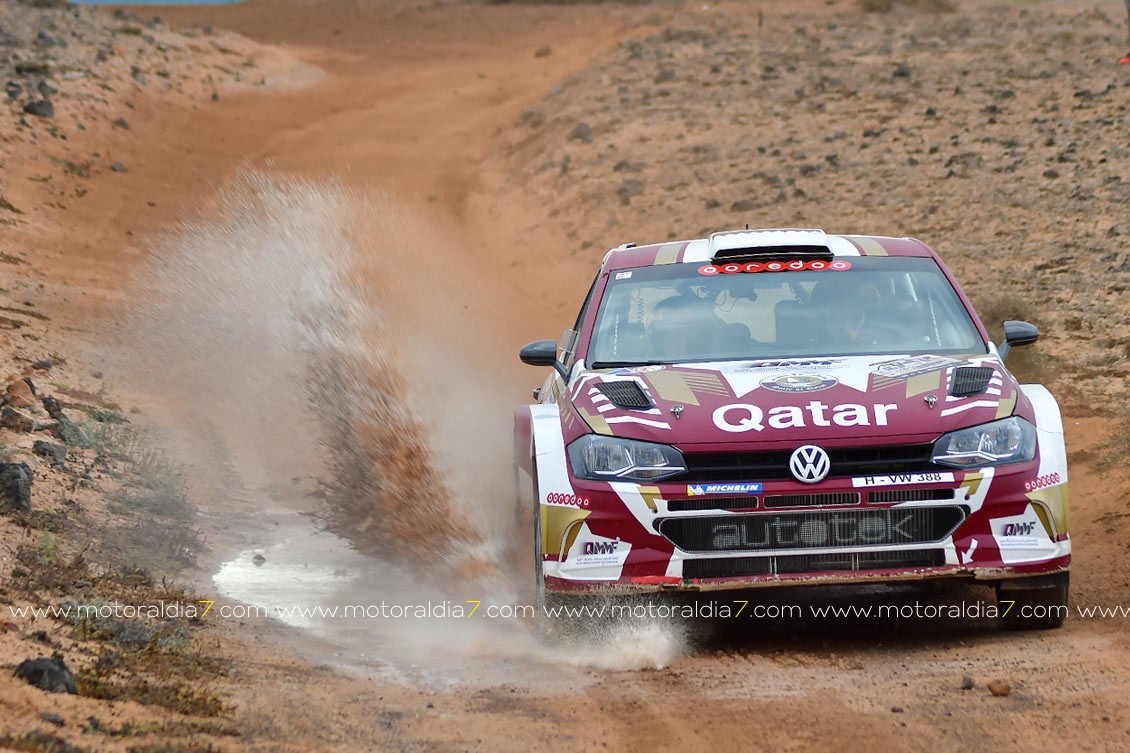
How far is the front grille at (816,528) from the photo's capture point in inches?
246

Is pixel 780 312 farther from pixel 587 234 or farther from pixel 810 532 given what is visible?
pixel 587 234

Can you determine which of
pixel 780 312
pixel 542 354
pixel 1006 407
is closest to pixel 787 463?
pixel 1006 407

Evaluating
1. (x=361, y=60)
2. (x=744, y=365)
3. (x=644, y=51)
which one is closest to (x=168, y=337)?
(x=744, y=365)

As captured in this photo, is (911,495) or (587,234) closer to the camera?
(911,495)

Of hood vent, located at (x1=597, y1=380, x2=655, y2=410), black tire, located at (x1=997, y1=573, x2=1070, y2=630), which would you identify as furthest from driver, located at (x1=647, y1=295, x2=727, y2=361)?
black tire, located at (x1=997, y1=573, x2=1070, y2=630)

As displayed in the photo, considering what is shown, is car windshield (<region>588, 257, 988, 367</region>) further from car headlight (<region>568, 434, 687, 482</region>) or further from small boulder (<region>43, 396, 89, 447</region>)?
small boulder (<region>43, 396, 89, 447</region>)

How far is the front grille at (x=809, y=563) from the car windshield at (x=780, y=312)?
1.25m

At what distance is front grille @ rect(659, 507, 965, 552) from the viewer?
624cm

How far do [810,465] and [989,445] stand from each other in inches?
29.8

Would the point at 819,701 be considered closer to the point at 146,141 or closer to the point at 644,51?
the point at 146,141

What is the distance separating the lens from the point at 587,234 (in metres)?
20.6

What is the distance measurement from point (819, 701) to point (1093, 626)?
Answer: 1.81 metres

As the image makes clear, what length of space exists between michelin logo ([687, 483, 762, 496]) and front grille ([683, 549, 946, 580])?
0.89 feet

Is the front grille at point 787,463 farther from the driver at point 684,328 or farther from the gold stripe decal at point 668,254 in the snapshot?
the gold stripe decal at point 668,254
